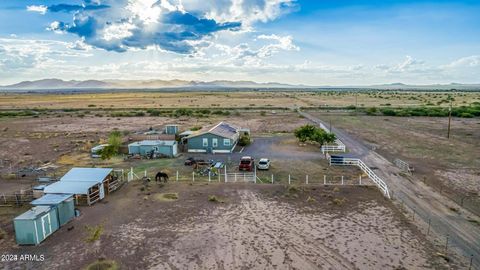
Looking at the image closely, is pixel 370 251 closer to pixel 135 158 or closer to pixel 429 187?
pixel 429 187

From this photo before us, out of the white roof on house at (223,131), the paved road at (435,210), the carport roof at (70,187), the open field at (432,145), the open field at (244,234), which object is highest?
the white roof on house at (223,131)

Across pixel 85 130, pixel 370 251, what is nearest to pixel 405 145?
pixel 370 251

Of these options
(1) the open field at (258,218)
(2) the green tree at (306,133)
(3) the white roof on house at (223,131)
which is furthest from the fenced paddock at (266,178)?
(2) the green tree at (306,133)

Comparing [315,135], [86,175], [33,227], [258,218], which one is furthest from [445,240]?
[315,135]

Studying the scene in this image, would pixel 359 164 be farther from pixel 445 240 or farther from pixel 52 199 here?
pixel 52 199

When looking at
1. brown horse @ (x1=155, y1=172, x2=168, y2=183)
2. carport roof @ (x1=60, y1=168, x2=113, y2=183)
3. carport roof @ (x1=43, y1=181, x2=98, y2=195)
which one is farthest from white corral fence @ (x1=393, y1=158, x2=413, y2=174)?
carport roof @ (x1=43, y1=181, x2=98, y2=195)

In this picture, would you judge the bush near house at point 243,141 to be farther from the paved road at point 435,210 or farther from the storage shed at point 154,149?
the paved road at point 435,210
